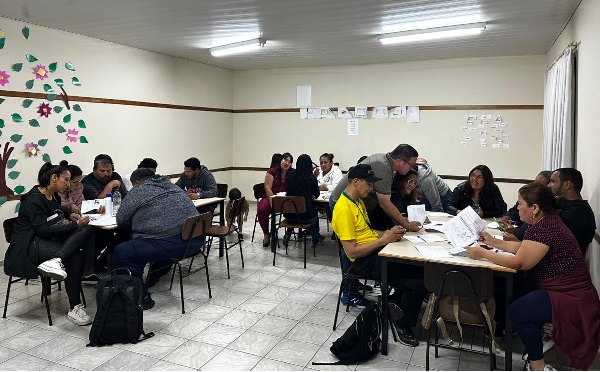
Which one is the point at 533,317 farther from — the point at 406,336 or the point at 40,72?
the point at 40,72

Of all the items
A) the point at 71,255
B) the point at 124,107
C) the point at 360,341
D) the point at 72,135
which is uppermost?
the point at 124,107

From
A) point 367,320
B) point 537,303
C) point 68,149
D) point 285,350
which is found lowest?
point 285,350

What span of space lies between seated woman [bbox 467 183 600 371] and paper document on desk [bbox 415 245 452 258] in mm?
335

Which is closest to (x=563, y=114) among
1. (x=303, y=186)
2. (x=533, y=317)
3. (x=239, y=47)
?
(x=533, y=317)

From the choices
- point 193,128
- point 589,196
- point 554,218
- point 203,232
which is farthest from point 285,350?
point 193,128

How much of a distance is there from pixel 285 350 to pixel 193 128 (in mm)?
5892

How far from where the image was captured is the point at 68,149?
5723 millimetres

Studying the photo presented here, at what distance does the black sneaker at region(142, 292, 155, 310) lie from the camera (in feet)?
12.6

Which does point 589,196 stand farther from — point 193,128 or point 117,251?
point 193,128

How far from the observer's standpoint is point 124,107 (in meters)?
6.62

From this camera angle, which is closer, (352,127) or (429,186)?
(429,186)

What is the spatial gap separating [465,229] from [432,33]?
326 centimetres

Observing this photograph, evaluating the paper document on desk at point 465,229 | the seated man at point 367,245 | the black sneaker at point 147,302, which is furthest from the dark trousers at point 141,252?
the paper document on desk at point 465,229

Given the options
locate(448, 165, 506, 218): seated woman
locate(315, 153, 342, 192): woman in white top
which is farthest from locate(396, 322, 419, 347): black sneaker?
locate(315, 153, 342, 192): woman in white top
